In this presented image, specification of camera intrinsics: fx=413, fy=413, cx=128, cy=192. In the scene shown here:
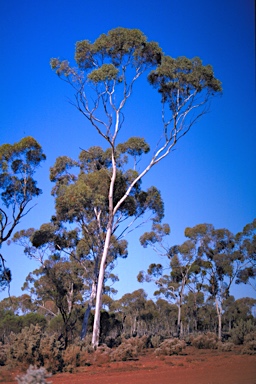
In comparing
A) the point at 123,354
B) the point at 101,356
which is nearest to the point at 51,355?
the point at 101,356

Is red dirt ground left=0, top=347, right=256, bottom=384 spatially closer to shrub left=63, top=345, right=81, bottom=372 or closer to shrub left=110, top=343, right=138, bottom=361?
shrub left=63, top=345, right=81, bottom=372

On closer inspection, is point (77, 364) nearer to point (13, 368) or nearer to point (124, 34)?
point (13, 368)

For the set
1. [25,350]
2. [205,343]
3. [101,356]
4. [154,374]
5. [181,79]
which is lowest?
[154,374]

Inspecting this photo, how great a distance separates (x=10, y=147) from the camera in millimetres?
18703

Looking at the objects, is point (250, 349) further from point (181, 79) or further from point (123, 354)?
point (181, 79)

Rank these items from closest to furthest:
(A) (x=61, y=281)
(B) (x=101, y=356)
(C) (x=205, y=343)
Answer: (B) (x=101, y=356), (C) (x=205, y=343), (A) (x=61, y=281)

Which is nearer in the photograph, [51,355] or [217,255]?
[51,355]

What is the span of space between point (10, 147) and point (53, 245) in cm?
782

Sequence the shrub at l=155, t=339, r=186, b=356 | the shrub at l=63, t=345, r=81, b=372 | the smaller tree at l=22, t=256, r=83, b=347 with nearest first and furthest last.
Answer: the shrub at l=63, t=345, r=81, b=372 < the shrub at l=155, t=339, r=186, b=356 < the smaller tree at l=22, t=256, r=83, b=347

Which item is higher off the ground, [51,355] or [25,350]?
[25,350]

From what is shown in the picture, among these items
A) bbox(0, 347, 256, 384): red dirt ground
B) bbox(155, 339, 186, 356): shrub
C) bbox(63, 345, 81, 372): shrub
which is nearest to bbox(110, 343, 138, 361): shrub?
bbox(0, 347, 256, 384): red dirt ground

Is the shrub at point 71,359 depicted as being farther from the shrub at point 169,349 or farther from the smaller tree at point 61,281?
the smaller tree at point 61,281

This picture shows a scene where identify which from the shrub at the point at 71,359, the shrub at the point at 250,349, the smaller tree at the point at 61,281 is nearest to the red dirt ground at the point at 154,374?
the shrub at the point at 71,359

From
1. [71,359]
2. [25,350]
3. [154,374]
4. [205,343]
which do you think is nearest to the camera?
[154,374]
